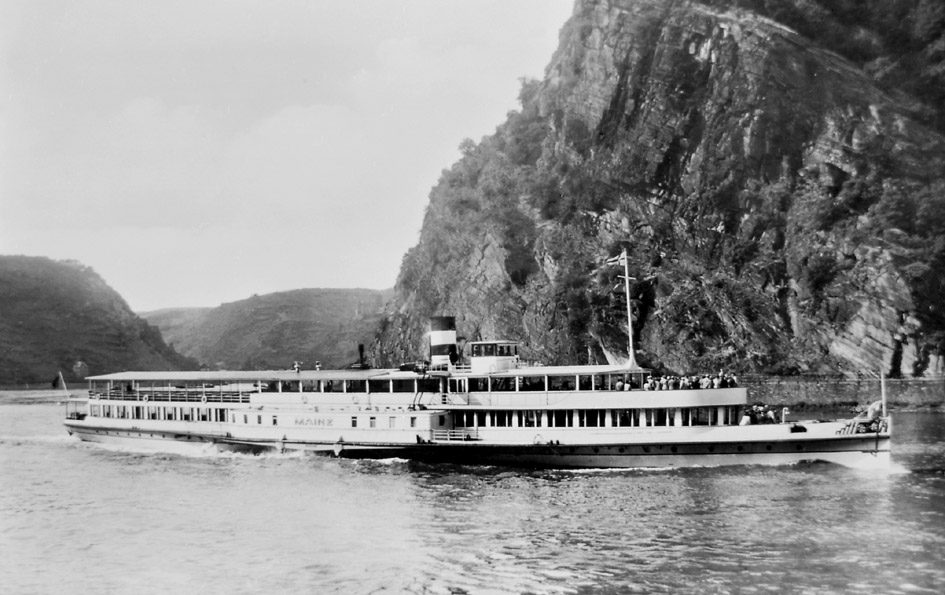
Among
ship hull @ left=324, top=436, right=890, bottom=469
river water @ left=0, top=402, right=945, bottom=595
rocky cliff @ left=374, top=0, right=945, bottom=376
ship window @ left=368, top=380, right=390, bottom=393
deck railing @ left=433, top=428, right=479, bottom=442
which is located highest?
rocky cliff @ left=374, top=0, right=945, bottom=376

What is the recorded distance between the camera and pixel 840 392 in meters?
73.2

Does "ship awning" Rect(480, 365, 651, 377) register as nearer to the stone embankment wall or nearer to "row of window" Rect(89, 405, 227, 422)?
"row of window" Rect(89, 405, 227, 422)

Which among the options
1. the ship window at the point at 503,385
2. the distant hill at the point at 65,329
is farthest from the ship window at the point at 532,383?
the distant hill at the point at 65,329

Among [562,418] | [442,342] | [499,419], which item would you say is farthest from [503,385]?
[442,342]

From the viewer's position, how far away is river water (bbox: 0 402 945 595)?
24.3 metres

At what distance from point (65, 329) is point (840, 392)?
133287 mm

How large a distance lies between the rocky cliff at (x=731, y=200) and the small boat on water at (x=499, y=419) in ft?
117

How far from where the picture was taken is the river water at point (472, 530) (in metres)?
24.3

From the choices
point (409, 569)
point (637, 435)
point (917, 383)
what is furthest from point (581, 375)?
point (917, 383)

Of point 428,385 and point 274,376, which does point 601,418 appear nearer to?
point 428,385

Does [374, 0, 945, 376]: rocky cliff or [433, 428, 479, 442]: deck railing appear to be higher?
[374, 0, 945, 376]: rocky cliff

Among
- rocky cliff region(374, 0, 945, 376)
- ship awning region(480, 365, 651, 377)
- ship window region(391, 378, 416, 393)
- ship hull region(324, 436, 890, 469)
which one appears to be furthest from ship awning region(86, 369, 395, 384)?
rocky cliff region(374, 0, 945, 376)

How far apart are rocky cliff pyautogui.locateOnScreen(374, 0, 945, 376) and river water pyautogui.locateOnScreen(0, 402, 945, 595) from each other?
36159mm

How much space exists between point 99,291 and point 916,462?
164488 mm
